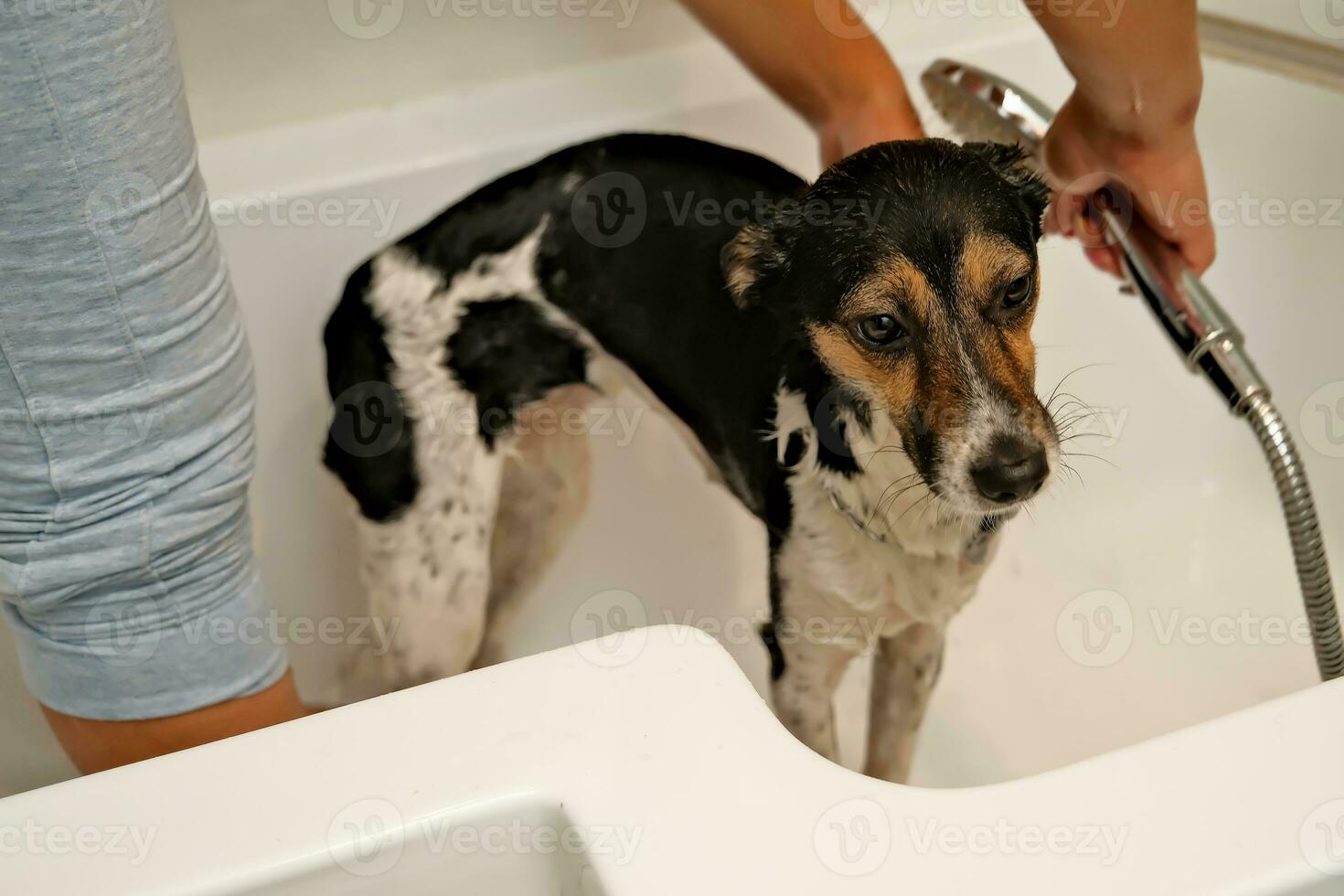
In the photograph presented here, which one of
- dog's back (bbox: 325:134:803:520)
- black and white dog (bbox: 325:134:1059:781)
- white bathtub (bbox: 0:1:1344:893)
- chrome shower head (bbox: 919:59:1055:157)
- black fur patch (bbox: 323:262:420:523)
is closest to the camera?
black and white dog (bbox: 325:134:1059:781)

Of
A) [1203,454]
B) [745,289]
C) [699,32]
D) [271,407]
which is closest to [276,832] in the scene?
[745,289]

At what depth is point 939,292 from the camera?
0.71 metres

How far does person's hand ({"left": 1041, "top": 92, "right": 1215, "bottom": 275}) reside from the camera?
0.81m

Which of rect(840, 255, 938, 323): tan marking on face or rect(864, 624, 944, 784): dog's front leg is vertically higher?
rect(840, 255, 938, 323): tan marking on face

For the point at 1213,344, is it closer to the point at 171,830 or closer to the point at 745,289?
the point at 745,289

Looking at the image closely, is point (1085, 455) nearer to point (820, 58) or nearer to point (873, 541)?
point (873, 541)

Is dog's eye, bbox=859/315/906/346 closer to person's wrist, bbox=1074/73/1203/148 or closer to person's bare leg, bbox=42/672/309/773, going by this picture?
person's wrist, bbox=1074/73/1203/148

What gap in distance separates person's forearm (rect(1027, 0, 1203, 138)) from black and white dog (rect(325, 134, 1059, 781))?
0.30ft

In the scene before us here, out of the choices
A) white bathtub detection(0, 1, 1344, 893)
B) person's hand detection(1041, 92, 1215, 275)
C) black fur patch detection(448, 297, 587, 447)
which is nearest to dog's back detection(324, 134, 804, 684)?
black fur patch detection(448, 297, 587, 447)

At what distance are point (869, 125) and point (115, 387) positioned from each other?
495 millimetres

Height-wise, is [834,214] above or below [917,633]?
above

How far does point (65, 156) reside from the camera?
0.62 metres

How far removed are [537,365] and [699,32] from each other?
0.49 m

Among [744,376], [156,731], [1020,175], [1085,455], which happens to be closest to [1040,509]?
[1085,455]
